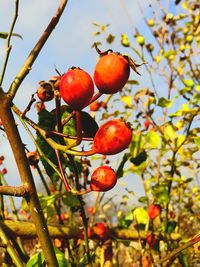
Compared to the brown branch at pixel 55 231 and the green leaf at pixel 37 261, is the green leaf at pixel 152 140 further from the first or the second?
the green leaf at pixel 37 261

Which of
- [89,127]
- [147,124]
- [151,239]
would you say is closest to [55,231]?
[151,239]

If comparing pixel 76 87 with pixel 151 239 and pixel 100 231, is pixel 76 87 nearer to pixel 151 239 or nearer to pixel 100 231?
pixel 100 231

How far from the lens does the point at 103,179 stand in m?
0.81

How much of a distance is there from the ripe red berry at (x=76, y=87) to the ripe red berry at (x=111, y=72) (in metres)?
0.02

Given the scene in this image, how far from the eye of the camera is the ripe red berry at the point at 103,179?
82cm

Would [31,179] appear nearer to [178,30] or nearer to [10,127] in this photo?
[10,127]

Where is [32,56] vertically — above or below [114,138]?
above

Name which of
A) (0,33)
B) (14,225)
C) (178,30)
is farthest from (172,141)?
(178,30)

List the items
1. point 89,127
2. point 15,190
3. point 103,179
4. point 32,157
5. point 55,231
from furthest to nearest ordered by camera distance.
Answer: point 55,231 < point 32,157 < point 89,127 < point 103,179 < point 15,190

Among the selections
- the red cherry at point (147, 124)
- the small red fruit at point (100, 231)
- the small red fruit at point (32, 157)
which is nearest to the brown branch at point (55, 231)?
the small red fruit at point (100, 231)

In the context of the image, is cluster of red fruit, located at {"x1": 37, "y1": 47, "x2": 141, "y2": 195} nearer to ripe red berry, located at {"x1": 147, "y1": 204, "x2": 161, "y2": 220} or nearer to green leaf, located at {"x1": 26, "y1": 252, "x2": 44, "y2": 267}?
green leaf, located at {"x1": 26, "y1": 252, "x2": 44, "y2": 267}

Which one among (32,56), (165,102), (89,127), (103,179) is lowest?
(103,179)

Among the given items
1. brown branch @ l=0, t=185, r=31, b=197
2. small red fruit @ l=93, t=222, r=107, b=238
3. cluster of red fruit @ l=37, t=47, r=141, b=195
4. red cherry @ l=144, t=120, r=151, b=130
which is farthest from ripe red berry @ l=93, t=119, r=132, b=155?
red cherry @ l=144, t=120, r=151, b=130

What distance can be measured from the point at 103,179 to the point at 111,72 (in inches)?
8.7
